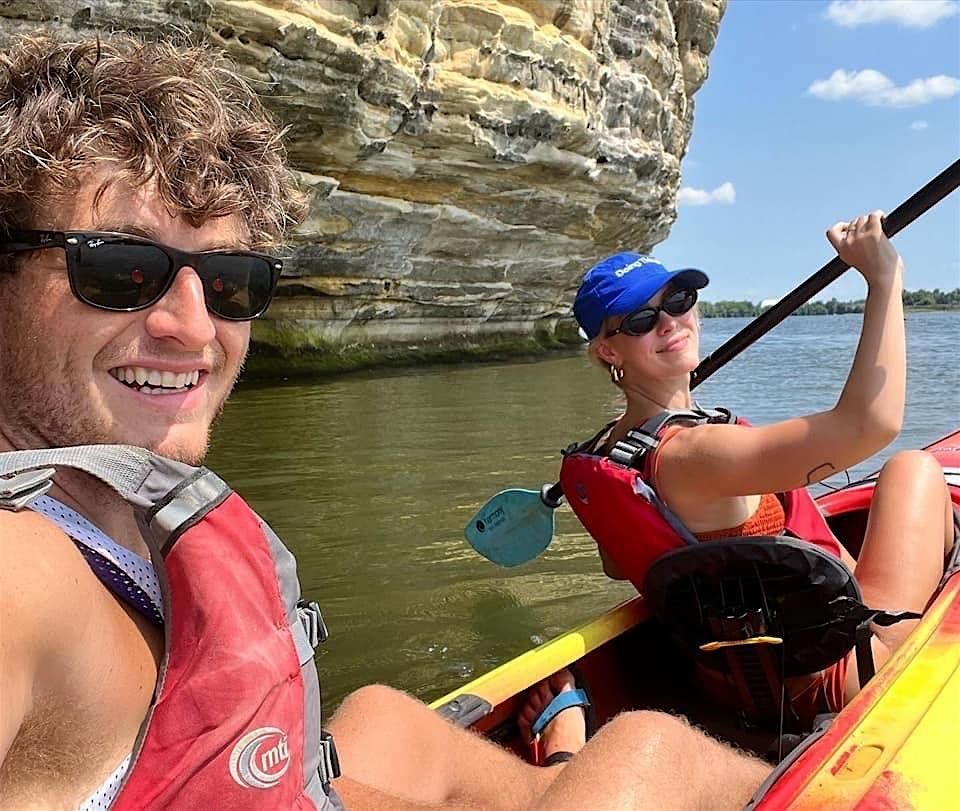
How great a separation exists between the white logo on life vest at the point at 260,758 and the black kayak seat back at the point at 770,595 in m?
1.33

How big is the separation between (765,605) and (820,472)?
0.46 meters

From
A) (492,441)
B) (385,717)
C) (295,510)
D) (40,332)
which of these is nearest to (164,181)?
(40,332)

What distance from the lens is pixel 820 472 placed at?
→ 189cm

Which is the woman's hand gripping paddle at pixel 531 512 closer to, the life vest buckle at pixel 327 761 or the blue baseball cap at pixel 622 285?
the blue baseball cap at pixel 622 285

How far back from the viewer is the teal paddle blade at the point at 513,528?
3.61m

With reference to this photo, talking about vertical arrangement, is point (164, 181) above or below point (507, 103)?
below

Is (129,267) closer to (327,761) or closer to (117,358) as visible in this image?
(117,358)

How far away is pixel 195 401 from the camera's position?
1.24 m

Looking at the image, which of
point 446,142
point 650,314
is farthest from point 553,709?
point 446,142

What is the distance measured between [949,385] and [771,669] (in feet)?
37.0

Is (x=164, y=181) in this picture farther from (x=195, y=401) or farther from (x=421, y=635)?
(x=421, y=635)

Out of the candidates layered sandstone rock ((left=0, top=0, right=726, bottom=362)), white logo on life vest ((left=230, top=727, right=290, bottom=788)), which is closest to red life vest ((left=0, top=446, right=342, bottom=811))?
white logo on life vest ((left=230, top=727, right=290, bottom=788))

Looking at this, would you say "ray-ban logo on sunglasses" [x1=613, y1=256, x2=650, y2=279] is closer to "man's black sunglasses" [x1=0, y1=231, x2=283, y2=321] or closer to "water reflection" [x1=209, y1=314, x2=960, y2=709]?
"man's black sunglasses" [x1=0, y1=231, x2=283, y2=321]

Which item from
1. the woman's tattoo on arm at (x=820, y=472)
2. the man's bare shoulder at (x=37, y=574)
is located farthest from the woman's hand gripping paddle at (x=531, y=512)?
the man's bare shoulder at (x=37, y=574)
